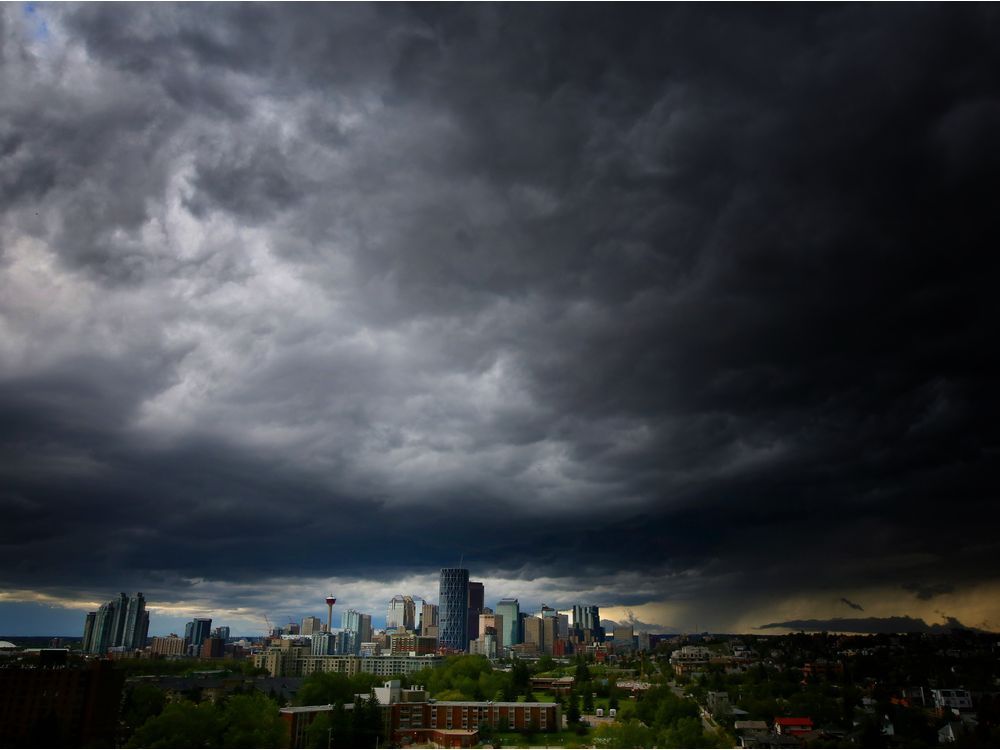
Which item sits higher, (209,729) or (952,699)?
(952,699)

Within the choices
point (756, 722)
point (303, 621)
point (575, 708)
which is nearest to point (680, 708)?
point (756, 722)

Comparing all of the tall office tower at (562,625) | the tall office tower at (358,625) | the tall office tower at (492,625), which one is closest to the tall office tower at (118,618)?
the tall office tower at (358,625)

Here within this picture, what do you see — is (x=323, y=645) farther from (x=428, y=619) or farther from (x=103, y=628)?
(x=428, y=619)

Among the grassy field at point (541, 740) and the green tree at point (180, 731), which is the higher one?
the green tree at point (180, 731)

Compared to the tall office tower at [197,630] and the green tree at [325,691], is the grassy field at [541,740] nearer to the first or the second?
the green tree at [325,691]

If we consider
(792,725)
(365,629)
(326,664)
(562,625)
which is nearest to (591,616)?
(562,625)

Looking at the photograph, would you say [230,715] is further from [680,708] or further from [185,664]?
[185,664]

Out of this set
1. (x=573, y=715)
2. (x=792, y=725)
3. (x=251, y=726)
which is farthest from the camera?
(x=573, y=715)
